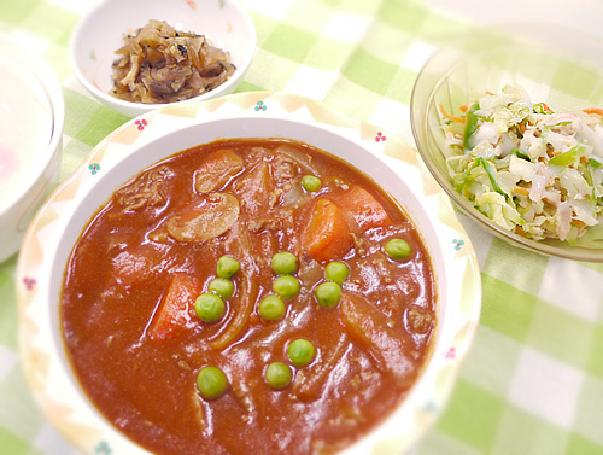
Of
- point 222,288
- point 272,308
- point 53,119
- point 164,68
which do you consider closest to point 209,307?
point 222,288

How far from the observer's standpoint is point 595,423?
2.88m

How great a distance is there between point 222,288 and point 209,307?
0.38 feet

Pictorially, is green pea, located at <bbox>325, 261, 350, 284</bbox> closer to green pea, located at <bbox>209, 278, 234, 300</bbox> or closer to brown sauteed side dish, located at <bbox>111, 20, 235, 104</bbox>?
green pea, located at <bbox>209, 278, 234, 300</bbox>

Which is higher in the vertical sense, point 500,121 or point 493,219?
point 500,121

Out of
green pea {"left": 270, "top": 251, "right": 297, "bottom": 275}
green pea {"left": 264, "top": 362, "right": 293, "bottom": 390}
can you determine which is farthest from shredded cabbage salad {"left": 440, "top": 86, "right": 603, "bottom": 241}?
green pea {"left": 264, "top": 362, "right": 293, "bottom": 390}

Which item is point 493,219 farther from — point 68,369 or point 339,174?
point 68,369

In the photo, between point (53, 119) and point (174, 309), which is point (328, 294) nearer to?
point (174, 309)

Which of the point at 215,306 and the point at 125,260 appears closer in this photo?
the point at 215,306

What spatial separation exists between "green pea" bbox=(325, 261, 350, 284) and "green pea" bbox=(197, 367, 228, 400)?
629mm

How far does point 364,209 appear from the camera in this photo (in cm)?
292

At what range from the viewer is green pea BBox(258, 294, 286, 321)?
8.45 ft

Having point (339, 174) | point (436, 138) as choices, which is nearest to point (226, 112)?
point (339, 174)

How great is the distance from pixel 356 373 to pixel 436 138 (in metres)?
1.63

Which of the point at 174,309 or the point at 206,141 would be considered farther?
the point at 206,141
